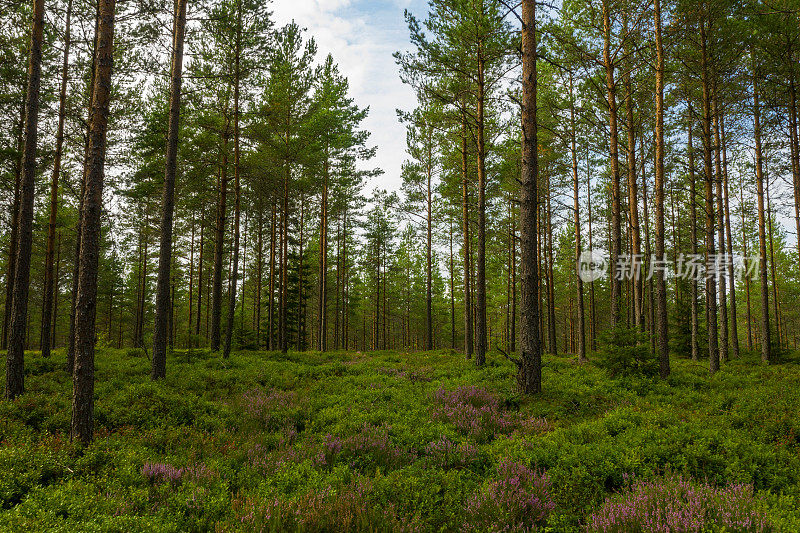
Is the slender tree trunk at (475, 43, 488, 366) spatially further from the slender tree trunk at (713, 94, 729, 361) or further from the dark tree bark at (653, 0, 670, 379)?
the slender tree trunk at (713, 94, 729, 361)

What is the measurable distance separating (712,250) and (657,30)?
8232mm

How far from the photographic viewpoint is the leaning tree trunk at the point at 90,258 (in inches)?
226

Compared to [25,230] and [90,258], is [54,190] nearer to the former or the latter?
[25,230]

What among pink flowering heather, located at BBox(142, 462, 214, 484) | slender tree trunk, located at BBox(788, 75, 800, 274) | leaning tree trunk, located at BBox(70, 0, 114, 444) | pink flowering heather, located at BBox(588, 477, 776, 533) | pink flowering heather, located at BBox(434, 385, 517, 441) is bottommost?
pink flowering heather, located at BBox(434, 385, 517, 441)

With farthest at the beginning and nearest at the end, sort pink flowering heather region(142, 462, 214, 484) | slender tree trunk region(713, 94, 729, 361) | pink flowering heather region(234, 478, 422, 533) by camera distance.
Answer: slender tree trunk region(713, 94, 729, 361) → pink flowering heather region(142, 462, 214, 484) → pink flowering heather region(234, 478, 422, 533)

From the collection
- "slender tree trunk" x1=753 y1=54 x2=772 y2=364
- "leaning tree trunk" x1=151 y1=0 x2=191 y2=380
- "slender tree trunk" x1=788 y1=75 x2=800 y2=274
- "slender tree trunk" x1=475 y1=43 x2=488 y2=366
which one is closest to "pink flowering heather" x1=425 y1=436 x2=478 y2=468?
"slender tree trunk" x1=475 y1=43 x2=488 y2=366

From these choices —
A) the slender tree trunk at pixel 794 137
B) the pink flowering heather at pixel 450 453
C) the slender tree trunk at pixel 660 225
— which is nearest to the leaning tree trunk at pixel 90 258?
the pink flowering heather at pixel 450 453

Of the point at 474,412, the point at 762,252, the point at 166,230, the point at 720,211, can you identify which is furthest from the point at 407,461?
the point at 762,252

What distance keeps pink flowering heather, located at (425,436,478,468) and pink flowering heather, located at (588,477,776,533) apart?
1823 millimetres

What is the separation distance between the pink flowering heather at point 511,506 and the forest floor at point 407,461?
2cm

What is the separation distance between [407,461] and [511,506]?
6.14 ft

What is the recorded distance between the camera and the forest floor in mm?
3611

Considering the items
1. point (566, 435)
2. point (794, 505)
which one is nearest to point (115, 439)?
point (566, 435)

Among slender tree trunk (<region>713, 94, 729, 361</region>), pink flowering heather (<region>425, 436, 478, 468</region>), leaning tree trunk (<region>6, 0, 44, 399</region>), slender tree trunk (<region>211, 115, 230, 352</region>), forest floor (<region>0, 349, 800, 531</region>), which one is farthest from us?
slender tree trunk (<region>713, 94, 729, 361</region>)
